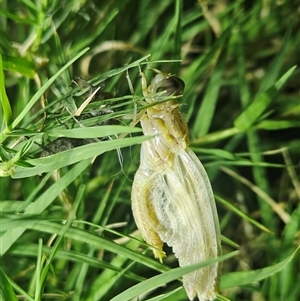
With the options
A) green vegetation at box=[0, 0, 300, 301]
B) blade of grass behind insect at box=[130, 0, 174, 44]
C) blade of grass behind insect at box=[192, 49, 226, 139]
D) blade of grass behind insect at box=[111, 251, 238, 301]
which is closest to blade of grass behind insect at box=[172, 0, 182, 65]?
green vegetation at box=[0, 0, 300, 301]

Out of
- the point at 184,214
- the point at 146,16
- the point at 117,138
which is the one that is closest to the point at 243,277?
the point at 184,214

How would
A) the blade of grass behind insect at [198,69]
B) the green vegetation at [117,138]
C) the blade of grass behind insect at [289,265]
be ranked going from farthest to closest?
the blade of grass behind insect at [198,69], the blade of grass behind insect at [289,265], the green vegetation at [117,138]

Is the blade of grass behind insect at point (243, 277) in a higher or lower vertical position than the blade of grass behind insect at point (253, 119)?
lower

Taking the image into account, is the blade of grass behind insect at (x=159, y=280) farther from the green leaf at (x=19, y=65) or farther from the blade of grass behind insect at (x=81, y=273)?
the green leaf at (x=19, y=65)

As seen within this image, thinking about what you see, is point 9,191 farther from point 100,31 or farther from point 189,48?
point 189,48

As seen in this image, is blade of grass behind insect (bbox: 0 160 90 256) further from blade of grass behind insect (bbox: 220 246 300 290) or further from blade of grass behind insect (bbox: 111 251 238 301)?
blade of grass behind insect (bbox: 220 246 300 290)

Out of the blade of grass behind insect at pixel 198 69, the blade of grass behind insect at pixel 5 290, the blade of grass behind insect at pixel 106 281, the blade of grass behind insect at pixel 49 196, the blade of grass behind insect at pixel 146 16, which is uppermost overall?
the blade of grass behind insect at pixel 146 16

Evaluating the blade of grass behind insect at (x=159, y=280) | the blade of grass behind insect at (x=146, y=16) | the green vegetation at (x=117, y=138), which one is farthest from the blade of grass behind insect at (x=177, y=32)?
the blade of grass behind insect at (x=159, y=280)
